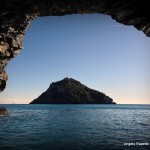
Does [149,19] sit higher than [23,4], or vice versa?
[23,4]

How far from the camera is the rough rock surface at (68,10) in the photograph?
59.6ft

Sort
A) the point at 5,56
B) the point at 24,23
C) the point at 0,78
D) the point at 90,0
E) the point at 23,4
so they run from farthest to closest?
the point at 0,78 → the point at 5,56 → the point at 24,23 → the point at 23,4 → the point at 90,0

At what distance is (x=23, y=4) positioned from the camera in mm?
20141

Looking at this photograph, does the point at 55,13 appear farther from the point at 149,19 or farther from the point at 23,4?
the point at 149,19

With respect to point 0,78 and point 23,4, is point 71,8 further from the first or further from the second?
point 0,78

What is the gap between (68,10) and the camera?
21.6 meters

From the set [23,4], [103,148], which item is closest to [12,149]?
[103,148]

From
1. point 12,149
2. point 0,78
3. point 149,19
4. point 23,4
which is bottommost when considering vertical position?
point 12,149

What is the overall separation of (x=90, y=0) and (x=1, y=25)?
10586 mm

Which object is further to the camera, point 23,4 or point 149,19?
point 23,4

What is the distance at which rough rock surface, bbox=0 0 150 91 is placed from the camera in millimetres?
18172

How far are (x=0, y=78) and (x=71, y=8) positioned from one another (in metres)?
24.1

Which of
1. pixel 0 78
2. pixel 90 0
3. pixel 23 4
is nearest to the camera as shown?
pixel 90 0

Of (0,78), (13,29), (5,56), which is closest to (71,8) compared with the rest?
(13,29)
